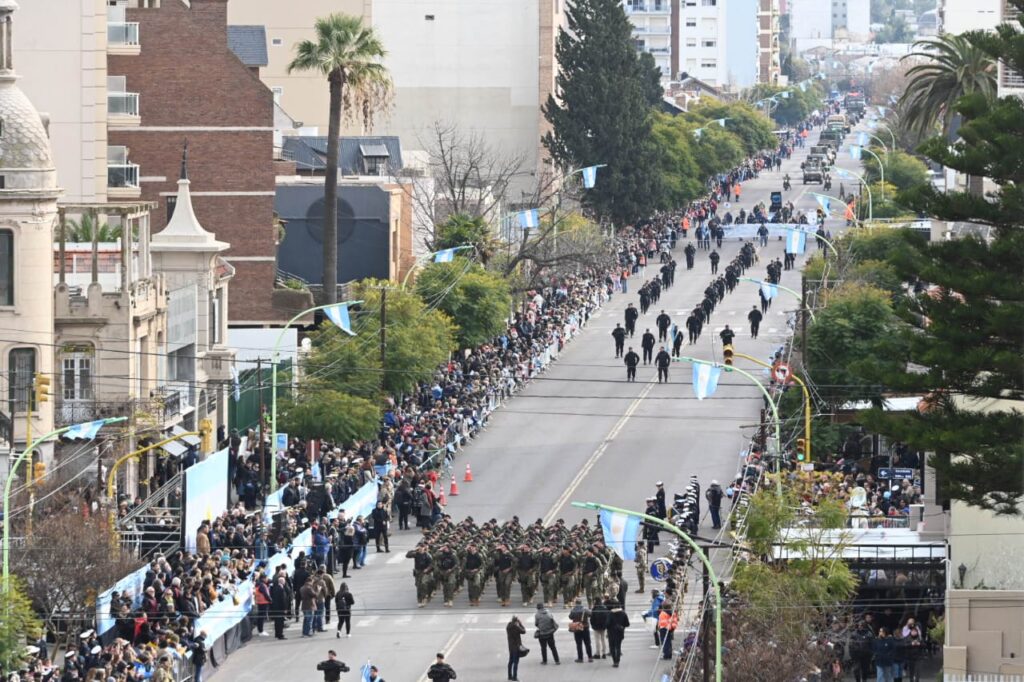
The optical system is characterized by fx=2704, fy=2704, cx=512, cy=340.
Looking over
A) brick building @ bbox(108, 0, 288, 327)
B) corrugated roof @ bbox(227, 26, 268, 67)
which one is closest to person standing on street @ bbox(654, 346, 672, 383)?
brick building @ bbox(108, 0, 288, 327)

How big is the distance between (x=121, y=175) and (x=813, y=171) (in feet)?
296

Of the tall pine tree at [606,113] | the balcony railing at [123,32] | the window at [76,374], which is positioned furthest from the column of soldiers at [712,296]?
the window at [76,374]

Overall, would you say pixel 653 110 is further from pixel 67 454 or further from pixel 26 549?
pixel 26 549

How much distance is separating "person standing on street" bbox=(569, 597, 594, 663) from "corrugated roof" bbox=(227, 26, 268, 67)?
5251cm

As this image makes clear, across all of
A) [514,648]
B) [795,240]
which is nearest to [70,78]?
[795,240]

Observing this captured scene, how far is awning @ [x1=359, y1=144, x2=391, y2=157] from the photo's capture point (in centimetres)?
9844

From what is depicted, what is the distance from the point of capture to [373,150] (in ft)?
325

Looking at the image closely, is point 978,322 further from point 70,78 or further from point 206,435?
point 70,78

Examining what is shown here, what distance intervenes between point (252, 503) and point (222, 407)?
8881mm

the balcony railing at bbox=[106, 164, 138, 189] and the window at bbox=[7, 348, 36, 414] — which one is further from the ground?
the balcony railing at bbox=[106, 164, 138, 189]

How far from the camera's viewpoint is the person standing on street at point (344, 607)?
4328cm

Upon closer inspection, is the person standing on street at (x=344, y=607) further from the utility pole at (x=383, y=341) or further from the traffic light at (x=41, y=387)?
the utility pole at (x=383, y=341)

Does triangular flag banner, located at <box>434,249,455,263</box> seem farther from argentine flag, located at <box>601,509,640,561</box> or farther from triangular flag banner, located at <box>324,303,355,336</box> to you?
argentine flag, located at <box>601,509,640,561</box>

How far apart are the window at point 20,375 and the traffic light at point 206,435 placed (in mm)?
3477
